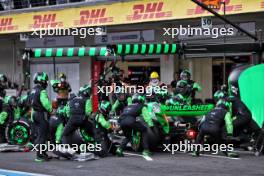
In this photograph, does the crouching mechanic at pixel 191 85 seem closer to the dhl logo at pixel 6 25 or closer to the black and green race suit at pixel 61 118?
the black and green race suit at pixel 61 118

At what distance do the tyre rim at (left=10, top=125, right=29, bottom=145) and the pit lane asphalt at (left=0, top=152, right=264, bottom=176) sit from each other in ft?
5.00

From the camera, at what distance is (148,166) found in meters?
11.2

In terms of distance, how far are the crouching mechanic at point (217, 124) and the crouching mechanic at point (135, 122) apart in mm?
1133

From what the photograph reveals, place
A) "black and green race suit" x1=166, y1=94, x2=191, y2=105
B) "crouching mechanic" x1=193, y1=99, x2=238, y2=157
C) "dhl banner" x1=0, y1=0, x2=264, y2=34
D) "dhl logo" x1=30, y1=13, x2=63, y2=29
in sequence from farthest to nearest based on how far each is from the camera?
"dhl logo" x1=30, y1=13, x2=63, y2=29
"dhl banner" x1=0, y1=0, x2=264, y2=34
"black and green race suit" x1=166, y1=94, x2=191, y2=105
"crouching mechanic" x1=193, y1=99, x2=238, y2=157

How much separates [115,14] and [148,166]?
7.88m

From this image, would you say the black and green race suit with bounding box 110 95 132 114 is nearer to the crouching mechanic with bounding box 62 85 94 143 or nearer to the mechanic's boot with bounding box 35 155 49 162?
the crouching mechanic with bounding box 62 85 94 143

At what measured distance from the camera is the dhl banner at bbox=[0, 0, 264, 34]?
Answer: 1540 centimetres

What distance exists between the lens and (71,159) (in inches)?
481

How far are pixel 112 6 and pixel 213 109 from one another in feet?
22.2
